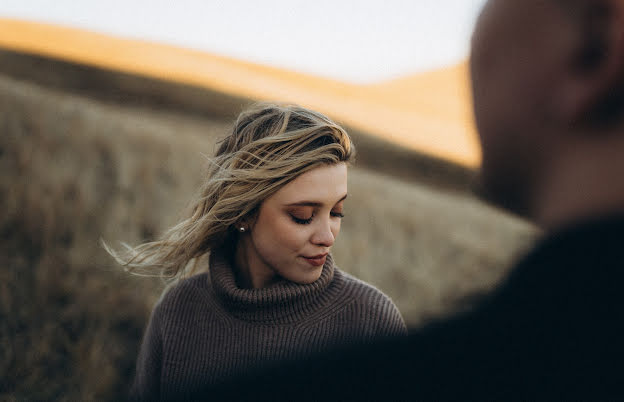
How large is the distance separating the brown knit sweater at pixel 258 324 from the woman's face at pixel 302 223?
81 millimetres

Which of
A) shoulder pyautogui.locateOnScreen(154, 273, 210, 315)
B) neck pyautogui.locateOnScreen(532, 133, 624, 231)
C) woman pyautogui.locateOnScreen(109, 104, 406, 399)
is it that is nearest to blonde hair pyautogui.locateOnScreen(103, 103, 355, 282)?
woman pyautogui.locateOnScreen(109, 104, 406, 399)

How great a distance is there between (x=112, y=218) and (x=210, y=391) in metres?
5.91

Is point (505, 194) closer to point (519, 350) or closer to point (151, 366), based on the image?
point (519, 350)

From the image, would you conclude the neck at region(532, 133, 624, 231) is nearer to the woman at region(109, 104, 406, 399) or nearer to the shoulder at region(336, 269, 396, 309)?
the woman at region(109, 104, 406, 399)

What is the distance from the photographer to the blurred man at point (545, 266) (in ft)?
1.87

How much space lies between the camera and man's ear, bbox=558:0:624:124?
0.58 meters

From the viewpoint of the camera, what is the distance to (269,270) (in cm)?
183

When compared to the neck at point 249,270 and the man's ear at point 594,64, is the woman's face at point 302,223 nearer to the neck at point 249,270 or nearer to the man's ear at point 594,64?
the neck at point 249,270

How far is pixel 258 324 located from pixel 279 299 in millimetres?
138

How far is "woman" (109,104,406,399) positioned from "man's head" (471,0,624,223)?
0.92m

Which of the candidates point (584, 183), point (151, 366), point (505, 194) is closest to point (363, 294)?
point (151, 366)

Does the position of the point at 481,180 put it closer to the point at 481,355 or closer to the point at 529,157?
the point at 529,157

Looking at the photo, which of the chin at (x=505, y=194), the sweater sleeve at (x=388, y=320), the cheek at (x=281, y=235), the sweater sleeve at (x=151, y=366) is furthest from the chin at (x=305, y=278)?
the chin at (x=505, y=194)

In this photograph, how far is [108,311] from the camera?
188 inches
